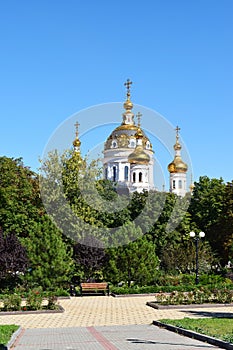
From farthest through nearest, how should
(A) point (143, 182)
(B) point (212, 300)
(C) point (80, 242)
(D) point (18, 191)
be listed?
(A) point (143, 182), (D) point (18, 191), (C) point (80, 242), (B) point (212, 300)

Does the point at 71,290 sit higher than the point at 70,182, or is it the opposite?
the point at 70,182

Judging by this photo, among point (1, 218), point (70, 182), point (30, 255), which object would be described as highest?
point (70, 182)

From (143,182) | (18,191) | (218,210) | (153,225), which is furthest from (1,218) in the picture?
(143,182)

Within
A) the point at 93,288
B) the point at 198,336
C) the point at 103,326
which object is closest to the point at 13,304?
the point at 103,326

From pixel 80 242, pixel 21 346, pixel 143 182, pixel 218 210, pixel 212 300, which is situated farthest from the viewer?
pixel 143 182

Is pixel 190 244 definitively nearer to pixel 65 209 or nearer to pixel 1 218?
pixel 65 209

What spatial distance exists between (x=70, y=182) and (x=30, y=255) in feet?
26.0

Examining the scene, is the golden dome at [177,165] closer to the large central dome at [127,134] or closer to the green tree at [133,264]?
the large central dome at [127,134]

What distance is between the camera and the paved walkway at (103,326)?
31.8 ft

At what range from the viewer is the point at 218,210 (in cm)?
4072

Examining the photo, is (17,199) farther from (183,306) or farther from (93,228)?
(183,306)

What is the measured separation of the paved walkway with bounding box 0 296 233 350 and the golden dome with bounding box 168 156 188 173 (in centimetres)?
3832

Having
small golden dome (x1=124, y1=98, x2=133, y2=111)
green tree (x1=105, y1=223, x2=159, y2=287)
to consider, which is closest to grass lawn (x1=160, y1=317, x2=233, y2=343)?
green tree (x1=105, y1=223, x2=159, y2=287)

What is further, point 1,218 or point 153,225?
point 153,225
